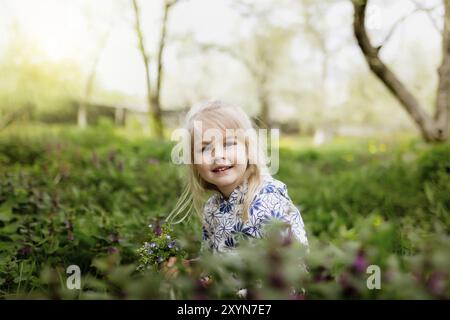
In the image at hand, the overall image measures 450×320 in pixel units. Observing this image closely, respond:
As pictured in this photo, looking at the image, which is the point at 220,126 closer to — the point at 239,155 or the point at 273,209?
the point at 239,155

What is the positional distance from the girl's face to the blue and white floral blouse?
0.32 feet

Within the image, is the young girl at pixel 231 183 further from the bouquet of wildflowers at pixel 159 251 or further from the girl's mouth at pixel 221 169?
the bouquet of wildflowers at pixel 159 251

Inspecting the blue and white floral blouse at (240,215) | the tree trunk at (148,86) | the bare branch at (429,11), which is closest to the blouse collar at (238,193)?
the blue and white floral blouse at (240,215)

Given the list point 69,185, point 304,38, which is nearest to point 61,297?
point 69,185

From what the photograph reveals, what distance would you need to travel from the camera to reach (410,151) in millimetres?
6180

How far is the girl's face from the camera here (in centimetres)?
233

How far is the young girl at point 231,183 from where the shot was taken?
222 centimetres

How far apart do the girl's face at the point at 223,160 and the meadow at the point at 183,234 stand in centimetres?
38

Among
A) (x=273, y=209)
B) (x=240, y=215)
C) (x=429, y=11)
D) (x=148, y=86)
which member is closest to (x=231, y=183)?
(x=240, y=215)

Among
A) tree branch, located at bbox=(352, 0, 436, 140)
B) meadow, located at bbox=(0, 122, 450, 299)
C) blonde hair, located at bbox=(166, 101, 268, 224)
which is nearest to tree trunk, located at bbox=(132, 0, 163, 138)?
meadow, located at bbox=(0, 122, 450, 299)

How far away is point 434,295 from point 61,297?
Result: 87 cm

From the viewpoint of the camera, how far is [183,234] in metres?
2.55

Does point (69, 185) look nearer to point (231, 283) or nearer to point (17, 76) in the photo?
point (231, 283)

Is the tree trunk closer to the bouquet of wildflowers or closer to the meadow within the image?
the meadow
